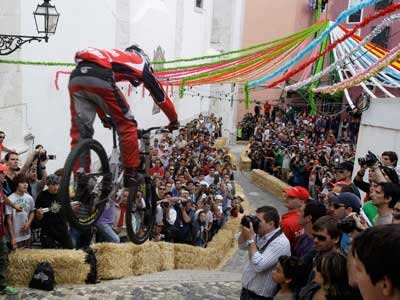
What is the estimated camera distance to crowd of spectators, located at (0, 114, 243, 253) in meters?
6.27

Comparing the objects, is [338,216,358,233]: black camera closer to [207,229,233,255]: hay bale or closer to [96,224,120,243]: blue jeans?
[96,224,120,243]: blue jeans

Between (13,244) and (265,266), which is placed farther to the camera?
(13,244)

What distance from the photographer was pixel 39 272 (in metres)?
6.42

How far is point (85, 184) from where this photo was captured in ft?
13.8

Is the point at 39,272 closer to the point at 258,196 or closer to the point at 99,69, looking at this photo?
the point at 99,69

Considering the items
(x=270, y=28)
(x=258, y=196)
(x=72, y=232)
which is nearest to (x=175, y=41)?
(x=258, y=196)

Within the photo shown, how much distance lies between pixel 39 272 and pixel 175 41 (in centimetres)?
1530

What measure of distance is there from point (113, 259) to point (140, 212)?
2.40 metres

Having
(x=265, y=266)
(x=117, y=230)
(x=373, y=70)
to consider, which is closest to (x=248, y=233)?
(x=265, y=266)

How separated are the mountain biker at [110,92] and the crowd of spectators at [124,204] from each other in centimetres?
56

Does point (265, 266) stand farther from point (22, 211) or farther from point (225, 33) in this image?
point (225, 33)

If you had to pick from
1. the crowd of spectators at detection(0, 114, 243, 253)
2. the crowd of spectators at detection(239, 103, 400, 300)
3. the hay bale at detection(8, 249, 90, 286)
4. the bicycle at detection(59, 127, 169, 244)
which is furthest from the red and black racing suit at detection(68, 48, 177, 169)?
the hay bale at detection(8, 249, 90, 286)

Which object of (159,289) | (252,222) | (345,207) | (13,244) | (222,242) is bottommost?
(222,242)

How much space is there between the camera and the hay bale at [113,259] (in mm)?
7098
